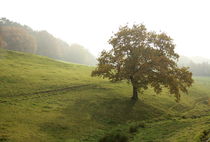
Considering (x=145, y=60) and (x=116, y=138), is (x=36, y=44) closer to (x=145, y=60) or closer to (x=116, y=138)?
(x=145, y=60)

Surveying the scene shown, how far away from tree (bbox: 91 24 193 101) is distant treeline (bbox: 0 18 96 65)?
69561 mm

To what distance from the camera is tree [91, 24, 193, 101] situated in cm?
3456

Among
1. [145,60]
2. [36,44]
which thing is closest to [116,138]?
[145,60]

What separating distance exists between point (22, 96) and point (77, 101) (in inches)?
415

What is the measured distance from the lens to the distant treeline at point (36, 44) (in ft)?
354

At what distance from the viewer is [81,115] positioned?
30.1 m

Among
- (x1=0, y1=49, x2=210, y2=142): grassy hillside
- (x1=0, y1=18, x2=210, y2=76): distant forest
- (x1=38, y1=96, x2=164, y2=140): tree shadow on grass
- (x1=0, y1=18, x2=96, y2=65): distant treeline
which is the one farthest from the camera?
(x1=0, y1=18, x2=210, y2=76): distant forest

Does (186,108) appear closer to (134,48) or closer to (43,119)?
(134,48)

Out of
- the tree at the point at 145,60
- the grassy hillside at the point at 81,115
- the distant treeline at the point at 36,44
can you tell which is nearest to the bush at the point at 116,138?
the grassy hillside at the point at 81,115

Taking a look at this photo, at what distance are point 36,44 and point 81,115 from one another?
107m

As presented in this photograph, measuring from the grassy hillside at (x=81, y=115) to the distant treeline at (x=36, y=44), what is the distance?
190ft

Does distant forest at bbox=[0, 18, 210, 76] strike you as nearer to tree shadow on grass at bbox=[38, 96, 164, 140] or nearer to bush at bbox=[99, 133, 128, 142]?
tree shadow on grass at bbox=[38, 96, 164, 140]

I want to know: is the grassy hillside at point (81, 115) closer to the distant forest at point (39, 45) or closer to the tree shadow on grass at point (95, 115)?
the tree shadow on grass at point (95, 115)

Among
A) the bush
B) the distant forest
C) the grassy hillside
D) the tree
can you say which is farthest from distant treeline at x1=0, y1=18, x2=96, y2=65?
the bush
